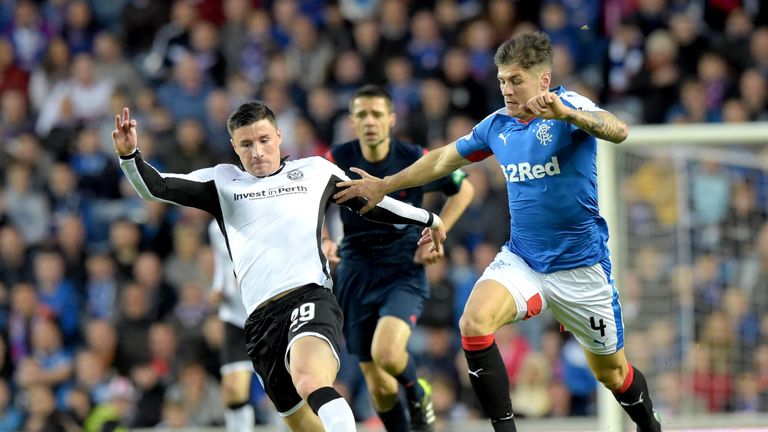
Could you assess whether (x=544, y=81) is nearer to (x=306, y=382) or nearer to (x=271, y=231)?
(x=271, y=231)

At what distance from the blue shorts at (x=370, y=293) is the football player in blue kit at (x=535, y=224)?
126cm

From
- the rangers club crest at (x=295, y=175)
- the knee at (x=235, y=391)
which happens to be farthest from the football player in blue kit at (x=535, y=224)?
the knee at (x=235, y=391)

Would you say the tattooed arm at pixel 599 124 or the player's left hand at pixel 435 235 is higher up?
the tattooed arm at pixel 599 124

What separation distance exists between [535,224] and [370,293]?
175cm

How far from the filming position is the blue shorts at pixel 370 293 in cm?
827

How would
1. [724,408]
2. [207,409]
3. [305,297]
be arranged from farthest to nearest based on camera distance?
1. [207,409]
2. [724,408]
3. [305,297]

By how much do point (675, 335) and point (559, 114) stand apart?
4530mm

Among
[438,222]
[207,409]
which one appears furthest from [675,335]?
[207,409]

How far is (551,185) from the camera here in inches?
267

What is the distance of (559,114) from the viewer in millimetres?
6164

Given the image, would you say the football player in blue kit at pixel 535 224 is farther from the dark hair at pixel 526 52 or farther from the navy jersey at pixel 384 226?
the navy jersey at pixel 384 226

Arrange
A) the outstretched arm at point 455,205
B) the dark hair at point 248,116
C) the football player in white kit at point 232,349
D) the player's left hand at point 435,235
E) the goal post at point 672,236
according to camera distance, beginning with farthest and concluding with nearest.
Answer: the goal post at point 672,236
the football player in white kit at point 232,349
the outstretched arm at point 455,205
the player's left hand at point 435,235
the dark hair at point 248,116

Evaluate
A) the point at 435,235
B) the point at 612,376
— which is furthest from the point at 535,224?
the point at 612,376

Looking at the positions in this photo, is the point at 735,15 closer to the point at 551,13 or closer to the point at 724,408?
the point at 551,13
